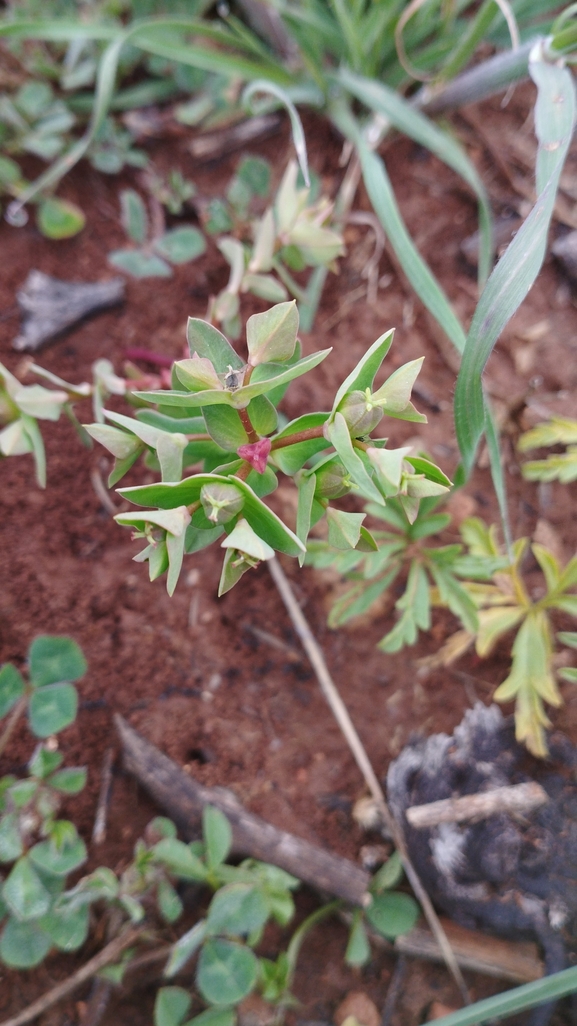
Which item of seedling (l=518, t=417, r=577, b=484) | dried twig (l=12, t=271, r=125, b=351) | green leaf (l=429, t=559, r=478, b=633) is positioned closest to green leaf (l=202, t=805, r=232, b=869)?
green leaf (l=429, t=559, r=478, b=633)

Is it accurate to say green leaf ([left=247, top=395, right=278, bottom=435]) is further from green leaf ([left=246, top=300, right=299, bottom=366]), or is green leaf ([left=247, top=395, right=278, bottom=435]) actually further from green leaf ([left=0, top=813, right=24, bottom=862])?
green leaf ([left=0, top=813, right=24, bottom=862])

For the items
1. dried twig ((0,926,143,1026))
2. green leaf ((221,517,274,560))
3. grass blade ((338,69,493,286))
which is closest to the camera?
green leaf ((221,517,274,560))

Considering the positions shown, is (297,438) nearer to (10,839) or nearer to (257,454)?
(257,454)

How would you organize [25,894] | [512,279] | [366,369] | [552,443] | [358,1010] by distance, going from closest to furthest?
[366,369], [512,279], [25,894], [358,1010], [552,443]

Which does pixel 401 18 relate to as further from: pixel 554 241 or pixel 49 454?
pixel 49 454

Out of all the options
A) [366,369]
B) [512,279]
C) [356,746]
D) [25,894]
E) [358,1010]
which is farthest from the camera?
[356,746]

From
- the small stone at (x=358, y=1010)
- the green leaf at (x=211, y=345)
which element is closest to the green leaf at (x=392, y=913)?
the small stone at (x=358, y=1010)

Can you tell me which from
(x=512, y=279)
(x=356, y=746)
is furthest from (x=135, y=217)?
(x=356, y=746)
